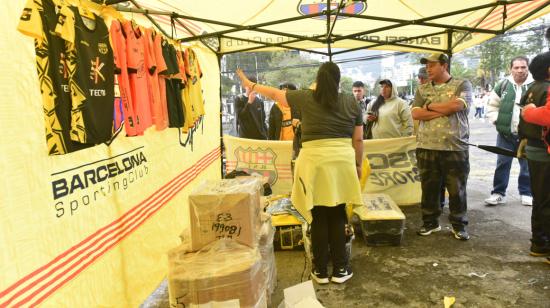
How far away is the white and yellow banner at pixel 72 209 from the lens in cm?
163

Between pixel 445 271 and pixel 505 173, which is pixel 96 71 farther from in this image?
pixel 505 173

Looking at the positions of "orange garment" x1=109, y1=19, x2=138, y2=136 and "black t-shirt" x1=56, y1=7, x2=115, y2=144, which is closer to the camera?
"black t-shirt" x1=56, y1=7, x2=115, y2=144

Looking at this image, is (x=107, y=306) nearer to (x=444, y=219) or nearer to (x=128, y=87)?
(x=128, y=87)

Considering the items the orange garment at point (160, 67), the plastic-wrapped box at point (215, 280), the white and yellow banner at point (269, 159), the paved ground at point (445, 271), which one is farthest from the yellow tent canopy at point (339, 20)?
the paved ground at point (445, 271)

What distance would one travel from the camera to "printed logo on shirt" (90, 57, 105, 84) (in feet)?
6.64

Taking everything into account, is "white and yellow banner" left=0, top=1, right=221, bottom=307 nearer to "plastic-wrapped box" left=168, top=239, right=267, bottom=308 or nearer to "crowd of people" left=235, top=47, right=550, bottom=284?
"plastic-wrapped box" left=168, top=239, right=267, bottom=308

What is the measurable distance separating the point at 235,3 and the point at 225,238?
2.64m

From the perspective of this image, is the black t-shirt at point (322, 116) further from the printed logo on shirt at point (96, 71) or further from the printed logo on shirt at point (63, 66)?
the printed logo on shirt at point (63, 66)

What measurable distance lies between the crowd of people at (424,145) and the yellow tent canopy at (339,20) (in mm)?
738

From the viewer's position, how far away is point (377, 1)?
3.96 metres

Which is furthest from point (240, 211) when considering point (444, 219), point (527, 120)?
point (444, 219)

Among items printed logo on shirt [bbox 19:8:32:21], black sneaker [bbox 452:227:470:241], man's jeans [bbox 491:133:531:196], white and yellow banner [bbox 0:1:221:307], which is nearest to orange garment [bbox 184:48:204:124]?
white and yellow banner [bbox 0:1:221:307]

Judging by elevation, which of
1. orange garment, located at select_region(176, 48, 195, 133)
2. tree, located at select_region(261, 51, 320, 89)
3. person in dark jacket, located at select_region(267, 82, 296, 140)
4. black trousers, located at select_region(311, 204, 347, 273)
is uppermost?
tree, located at select_region(261, 51, 320, 89)

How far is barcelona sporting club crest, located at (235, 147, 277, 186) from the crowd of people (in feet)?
5.77
